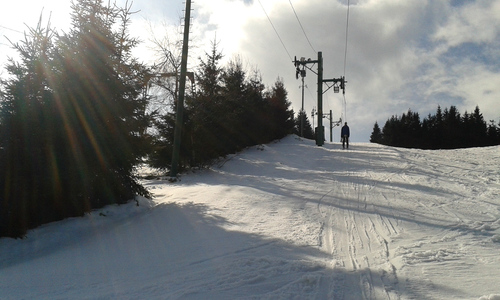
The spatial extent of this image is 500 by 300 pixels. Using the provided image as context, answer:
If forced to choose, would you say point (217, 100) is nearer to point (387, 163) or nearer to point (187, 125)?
point (187, 125)

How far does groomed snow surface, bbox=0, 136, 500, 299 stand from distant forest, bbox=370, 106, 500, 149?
2190 inches

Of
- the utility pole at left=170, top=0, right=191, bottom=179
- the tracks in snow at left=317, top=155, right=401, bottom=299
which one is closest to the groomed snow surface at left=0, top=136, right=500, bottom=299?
the tracks in snow at left=317, top=155, right=401, bottom=299

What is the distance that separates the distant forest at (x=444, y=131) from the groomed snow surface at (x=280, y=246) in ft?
183

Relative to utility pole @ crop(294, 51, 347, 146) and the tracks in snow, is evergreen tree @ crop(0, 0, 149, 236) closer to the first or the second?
the tracks in snow

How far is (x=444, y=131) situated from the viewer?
6122 centimetres

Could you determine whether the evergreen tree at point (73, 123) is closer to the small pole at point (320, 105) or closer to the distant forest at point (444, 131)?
the small pole at point (320, 105)

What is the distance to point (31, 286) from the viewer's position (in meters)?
4.64

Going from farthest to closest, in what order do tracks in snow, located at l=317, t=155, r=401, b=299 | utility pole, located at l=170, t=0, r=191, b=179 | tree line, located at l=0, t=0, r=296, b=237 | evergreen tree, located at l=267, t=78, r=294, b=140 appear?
evergreen tree, located at l=267, t=78, r=294, b=140 < utility pole, located at l=170, t=0, r=191, b=179 < tree line, located at l=0, t=0, r=296, b=237 < tracks in snow, located at l=317, t=155, r=401, b=299

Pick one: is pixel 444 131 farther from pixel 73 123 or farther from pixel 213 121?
pixel 73 123

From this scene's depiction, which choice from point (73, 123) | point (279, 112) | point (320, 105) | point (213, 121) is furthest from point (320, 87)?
point (73, 123)

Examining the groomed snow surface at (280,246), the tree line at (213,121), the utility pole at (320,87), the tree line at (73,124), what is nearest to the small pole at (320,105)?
the utility pole at (320,87)

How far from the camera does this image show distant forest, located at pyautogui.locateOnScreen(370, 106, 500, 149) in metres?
57.8

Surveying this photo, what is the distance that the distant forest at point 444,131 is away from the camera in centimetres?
5785

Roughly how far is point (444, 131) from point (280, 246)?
216 feet
